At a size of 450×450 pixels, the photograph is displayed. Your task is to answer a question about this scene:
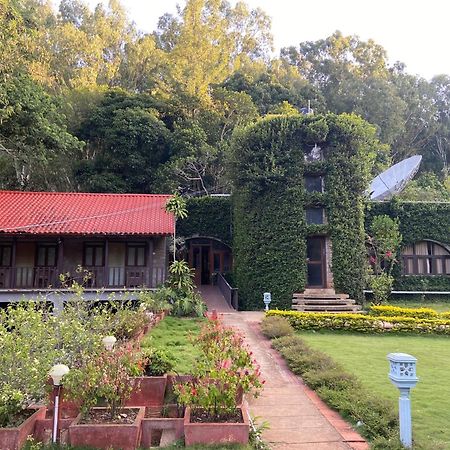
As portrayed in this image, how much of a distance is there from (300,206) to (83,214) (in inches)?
355

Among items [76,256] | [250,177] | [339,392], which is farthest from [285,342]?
[76,256]

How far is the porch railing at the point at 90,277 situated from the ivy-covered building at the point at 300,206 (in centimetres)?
414

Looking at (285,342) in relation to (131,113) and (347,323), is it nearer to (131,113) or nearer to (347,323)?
(347,323)

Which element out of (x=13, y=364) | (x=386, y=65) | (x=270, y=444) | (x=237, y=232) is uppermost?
(x=386, y=65)

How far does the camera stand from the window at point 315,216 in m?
18.2

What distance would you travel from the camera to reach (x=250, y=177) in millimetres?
17938

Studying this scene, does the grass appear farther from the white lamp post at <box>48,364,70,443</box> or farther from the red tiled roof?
the red tiled roof

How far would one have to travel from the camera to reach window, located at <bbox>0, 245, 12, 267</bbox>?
54.2ft

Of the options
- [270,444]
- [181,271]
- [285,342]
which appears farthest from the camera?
[181,271]

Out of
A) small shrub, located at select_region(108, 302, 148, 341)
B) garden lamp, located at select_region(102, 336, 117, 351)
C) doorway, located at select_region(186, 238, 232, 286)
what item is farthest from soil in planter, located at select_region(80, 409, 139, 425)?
doorway, located at select_region(186, 238, 232, 286)

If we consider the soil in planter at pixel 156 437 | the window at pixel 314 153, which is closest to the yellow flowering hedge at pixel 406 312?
the window at pixel 314 153

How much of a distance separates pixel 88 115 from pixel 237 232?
13.8 m

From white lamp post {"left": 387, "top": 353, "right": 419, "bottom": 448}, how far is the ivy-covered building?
12.5 m

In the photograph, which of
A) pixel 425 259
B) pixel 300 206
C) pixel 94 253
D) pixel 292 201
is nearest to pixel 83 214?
pixel 94 253
